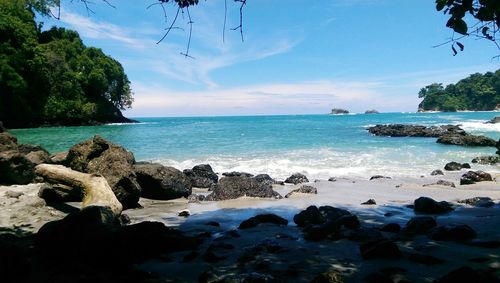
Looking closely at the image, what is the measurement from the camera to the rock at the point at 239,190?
9.75m

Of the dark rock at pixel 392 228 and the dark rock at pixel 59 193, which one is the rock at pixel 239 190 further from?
the dark rock at pixel 392 228

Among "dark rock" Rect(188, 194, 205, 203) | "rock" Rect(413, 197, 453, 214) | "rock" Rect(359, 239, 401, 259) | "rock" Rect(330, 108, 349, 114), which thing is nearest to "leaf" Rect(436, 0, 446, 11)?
"rock" Rect(359, 239, 401, 259)

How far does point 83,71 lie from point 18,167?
186 feet

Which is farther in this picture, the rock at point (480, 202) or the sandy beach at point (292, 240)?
the rock at point (480, 202)

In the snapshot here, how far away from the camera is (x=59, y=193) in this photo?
26.5ft

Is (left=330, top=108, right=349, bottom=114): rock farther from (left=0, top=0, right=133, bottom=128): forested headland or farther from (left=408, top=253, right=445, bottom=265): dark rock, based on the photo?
(left=408, top=253, right=445, bottom=265): dark rock

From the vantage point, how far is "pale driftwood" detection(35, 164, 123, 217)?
6.71 meters

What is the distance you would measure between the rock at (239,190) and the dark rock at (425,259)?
18.5 ft

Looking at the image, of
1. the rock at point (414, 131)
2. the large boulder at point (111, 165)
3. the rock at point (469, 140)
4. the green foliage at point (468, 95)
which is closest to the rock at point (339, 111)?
the green foliage at point (468, 95)

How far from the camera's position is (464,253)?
445 centimetres

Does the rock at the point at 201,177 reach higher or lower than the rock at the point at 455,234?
lower

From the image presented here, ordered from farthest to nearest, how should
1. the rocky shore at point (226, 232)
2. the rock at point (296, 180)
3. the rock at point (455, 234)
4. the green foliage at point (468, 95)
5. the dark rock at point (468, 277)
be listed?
the green foliage at point (468, 95) → the rock at point (296, 180) → the rock at point (455, 234) → the rocky shore at point (226, 232) → the dark rock at point (468, 277)

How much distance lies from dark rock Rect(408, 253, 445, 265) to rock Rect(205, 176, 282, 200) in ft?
18.5

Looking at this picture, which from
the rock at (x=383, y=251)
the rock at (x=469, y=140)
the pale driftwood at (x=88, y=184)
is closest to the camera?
the rock at (x=383, y=251)
